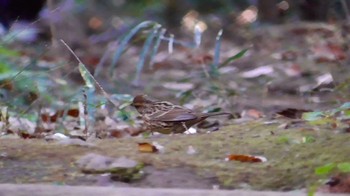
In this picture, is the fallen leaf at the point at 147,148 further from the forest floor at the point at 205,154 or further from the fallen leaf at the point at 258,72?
the fallen leaf at the point at 258,72

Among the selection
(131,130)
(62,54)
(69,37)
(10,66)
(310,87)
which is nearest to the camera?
(131,130)

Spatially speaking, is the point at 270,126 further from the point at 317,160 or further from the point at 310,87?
the point at 310,87

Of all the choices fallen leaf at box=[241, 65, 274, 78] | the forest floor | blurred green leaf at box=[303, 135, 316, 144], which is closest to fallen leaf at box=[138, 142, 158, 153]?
the forest floor

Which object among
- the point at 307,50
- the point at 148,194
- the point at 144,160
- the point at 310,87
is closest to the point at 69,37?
the point at 307,50

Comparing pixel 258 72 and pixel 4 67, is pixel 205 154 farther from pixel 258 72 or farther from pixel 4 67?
pixel 258 72

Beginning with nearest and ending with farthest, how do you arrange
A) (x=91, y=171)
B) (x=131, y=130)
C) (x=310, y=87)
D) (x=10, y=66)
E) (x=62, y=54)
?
(x=91, y=171) < (x=131, y=130) < (x=10, y=66) < (x=310, y=87) < (x=62, y=54)

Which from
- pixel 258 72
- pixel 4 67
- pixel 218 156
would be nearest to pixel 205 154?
pixel 218 156
